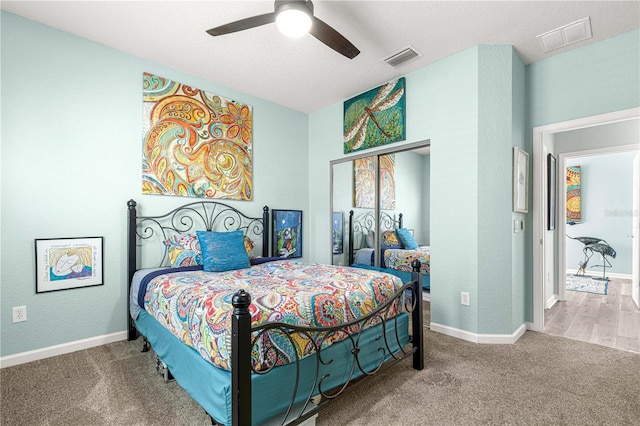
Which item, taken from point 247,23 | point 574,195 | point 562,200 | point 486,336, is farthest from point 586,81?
point 574,195

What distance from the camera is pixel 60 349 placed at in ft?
8.27

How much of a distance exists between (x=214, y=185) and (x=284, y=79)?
4.87 ft

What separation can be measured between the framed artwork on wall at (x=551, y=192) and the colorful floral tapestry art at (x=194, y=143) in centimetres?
385

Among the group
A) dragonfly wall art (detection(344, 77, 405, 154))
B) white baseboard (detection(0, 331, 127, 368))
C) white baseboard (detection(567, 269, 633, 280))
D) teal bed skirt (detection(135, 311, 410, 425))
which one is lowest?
white baseboard (detection(567, 269, 633, 280))

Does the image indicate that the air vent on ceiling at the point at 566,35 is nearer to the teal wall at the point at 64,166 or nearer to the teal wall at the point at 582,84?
the teal wall at the point at 582,84

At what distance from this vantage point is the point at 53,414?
1739mm

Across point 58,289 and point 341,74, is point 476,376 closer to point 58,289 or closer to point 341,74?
point 341,74

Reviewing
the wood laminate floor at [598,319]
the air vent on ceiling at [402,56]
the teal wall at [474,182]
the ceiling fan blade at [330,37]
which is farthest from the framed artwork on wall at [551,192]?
the ceiling fan blade at [330,37]

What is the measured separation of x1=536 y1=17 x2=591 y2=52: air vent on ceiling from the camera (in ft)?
8.13

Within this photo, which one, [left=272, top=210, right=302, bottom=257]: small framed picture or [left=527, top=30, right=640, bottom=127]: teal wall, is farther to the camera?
[left=272, top=210, right=302, bottom=257]: small framed picture

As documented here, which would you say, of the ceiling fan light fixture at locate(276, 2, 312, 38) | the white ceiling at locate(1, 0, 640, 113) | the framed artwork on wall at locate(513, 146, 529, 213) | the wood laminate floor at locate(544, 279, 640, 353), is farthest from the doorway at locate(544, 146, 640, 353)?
the ceiling fan light fixture at locate(276, 2, 312, 38)

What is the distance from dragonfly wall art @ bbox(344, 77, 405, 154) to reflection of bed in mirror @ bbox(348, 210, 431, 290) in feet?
2.96

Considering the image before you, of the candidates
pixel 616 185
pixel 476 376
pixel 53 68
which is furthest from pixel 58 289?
pixel 616 185

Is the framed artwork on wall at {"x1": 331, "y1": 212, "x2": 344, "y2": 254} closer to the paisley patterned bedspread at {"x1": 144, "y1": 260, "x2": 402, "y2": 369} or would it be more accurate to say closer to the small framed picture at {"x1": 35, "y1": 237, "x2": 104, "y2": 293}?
the paisley patterned bedspread at {"x1": 144, "y1": 260, "x2": 402, "y2": 369}
